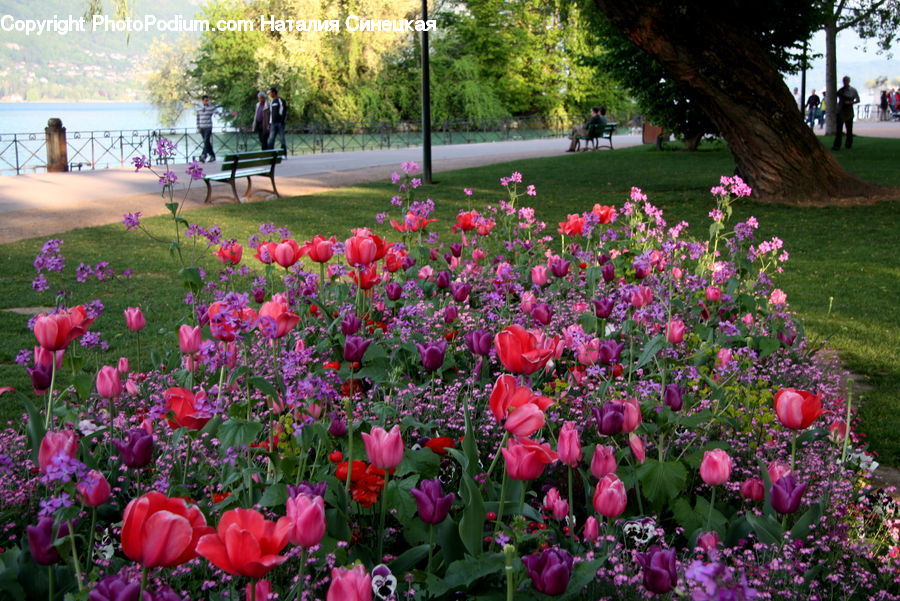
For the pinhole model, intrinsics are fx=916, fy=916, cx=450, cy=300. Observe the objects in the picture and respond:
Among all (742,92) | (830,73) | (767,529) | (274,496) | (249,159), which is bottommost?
(767,529)

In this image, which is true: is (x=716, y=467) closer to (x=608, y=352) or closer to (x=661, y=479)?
(x=661, y=479)

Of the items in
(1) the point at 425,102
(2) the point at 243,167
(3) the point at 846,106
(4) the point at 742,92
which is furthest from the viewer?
(3) the point at 846,106

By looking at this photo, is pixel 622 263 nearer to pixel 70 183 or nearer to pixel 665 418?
pixel 665 418

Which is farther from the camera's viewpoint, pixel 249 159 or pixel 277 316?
pixel 249 159

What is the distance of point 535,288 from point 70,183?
14721 mm

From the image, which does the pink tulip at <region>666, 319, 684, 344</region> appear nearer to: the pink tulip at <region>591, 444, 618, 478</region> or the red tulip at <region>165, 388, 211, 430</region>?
the pink tulip at <region>591, 444, 618, 478</region>

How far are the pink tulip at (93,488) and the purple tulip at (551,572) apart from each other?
0.77 metres

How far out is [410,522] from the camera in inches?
85.0

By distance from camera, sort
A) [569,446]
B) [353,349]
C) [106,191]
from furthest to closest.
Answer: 1. [106,191]
2. [353,349]
3. [569,446]

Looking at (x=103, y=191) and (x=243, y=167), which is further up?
(x=243, y=167)

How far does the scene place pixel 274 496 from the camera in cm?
197

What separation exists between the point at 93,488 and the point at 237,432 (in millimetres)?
498

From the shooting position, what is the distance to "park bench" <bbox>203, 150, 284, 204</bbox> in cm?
1320

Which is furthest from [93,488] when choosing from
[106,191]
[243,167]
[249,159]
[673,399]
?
[106,191]
